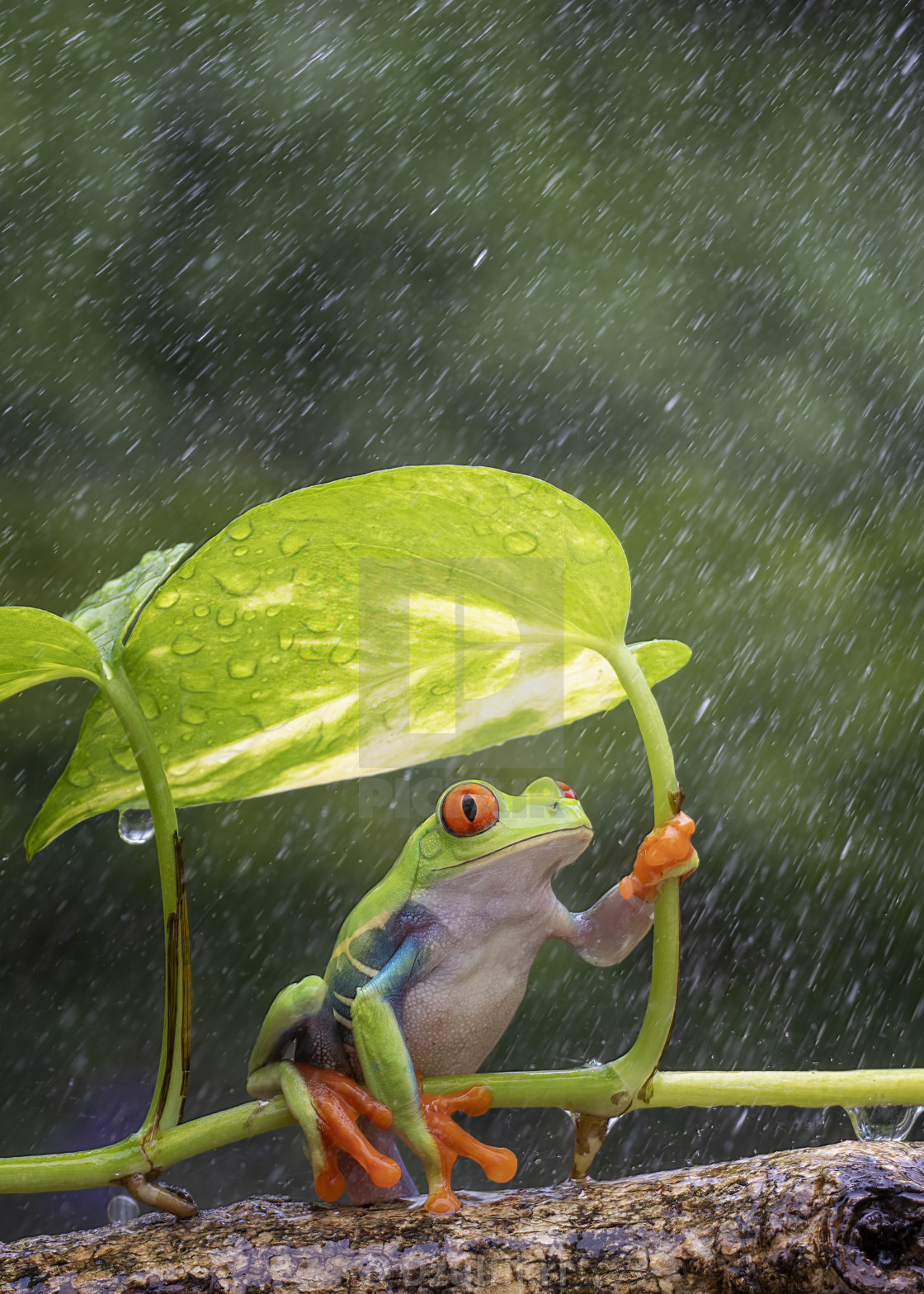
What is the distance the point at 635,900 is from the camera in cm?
51

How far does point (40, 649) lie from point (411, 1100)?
259mm

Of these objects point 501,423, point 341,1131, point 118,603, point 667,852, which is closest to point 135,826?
point 118,603

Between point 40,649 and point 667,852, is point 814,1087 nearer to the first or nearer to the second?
point 667,852

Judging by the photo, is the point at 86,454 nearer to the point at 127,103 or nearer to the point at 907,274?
the point at 127,103

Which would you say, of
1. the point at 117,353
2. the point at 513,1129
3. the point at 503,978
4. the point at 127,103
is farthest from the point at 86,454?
the point at 503,978

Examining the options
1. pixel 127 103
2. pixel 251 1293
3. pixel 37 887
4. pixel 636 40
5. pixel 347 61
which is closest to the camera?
Result: pixel 251 1293

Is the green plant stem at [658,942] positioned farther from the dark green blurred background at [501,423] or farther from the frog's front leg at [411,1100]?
the dark green blurred background at [501,423]

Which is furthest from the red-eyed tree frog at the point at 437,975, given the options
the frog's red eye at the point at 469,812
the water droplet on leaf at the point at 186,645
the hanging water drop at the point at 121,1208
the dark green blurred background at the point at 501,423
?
the dark green blurred background at the point at 501,423

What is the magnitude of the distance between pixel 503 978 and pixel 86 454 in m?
1.51

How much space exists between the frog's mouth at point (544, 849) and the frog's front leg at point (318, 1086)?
10 cm

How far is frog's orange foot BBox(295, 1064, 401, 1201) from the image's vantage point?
475mm

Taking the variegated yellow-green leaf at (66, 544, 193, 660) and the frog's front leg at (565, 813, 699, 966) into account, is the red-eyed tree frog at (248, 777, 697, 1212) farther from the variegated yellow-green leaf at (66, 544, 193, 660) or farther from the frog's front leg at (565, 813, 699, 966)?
the variegated yellow-green leaf at (66, 544, 193, 660)

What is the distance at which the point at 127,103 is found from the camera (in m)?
1.87

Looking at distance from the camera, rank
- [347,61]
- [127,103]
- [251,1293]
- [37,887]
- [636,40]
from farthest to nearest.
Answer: [636,40] < [347,61] < [127,103] < [37,887] < [251,1293]
